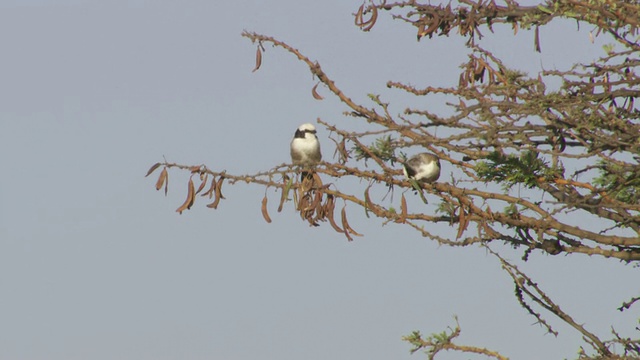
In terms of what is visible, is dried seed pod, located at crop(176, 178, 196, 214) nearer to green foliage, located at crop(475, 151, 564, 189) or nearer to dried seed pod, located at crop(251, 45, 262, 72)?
dried seed pod, located at crop(251, 45, 262, 72)

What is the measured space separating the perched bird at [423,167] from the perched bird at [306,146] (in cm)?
279

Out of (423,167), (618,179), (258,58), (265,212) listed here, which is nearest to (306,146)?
(423,167)

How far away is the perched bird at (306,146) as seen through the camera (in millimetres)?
14656

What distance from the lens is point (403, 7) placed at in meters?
9.26

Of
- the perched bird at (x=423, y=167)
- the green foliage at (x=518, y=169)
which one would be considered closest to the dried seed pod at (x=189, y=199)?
the green foliage at (x=518, y=169)

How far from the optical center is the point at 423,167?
38.7 ft

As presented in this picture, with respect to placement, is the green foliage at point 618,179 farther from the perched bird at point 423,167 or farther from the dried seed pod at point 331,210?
the perched bird at point 423,167

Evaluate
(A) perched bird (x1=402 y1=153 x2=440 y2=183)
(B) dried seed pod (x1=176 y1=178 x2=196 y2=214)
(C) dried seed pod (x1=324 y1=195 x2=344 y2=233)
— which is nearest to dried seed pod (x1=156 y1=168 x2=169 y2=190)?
(B) dried seed pod (x1=176 y1=178 x2=196 y2=214)

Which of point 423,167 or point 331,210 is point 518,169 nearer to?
point 331,210

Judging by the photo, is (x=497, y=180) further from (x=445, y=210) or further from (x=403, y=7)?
(x=403, y=7)

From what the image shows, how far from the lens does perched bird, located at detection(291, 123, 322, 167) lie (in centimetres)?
1466

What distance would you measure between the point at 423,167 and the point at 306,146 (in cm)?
314

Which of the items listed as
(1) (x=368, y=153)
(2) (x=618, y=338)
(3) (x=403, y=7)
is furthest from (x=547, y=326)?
(3) (x=403, y=7)

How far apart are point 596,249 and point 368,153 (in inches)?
77.0
